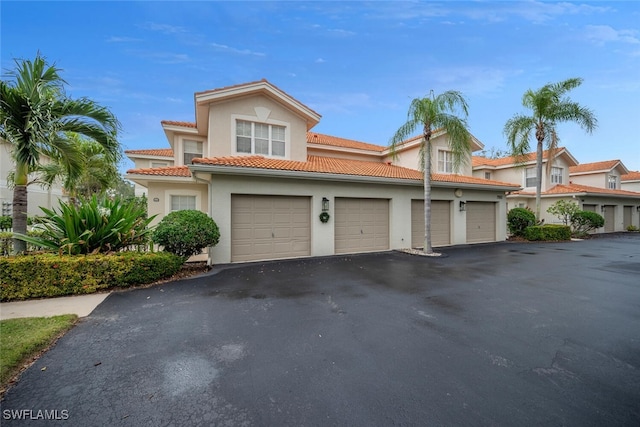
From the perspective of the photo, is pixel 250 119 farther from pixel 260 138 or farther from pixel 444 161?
pixel 444 161

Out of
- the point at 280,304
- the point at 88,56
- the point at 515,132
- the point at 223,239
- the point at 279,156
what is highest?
the point at 88,56

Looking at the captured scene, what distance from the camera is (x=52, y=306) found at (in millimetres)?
4801

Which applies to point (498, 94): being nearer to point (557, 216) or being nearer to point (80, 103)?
point (557, 216)

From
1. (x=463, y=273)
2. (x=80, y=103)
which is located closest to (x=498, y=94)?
(x=463, y=273)

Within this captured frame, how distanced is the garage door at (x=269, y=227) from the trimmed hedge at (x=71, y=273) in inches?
114

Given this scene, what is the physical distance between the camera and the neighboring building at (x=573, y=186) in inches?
783

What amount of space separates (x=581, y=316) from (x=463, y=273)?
3.13 m

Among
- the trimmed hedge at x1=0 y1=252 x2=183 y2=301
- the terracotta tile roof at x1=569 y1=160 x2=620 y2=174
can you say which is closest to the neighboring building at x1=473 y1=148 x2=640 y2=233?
the terracotta tile roof at x1=569 y1=160 x2=620 y2=174

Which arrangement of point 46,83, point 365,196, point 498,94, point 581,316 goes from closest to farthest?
point 581,316
point 46,83
point 365,196
point 498,94

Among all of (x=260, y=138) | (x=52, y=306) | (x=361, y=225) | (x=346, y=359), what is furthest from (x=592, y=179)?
(x=52, y=306)

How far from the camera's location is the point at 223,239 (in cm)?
852

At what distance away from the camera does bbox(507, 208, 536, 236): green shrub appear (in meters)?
15.9

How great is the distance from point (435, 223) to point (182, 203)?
40.9ft

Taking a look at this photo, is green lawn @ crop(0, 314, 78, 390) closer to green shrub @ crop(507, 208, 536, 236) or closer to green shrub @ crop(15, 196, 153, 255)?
green shrub @ crop(15, 196, 153, 255)
